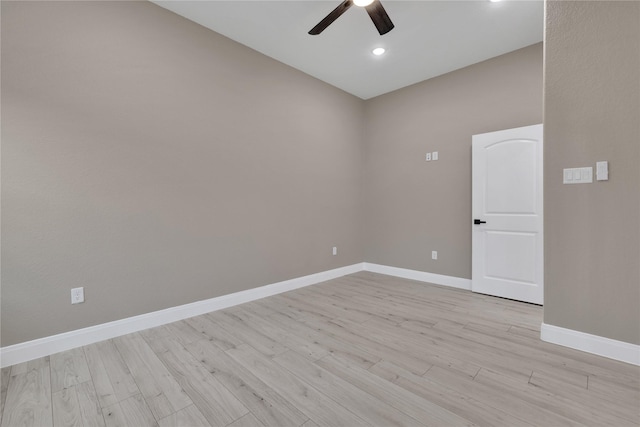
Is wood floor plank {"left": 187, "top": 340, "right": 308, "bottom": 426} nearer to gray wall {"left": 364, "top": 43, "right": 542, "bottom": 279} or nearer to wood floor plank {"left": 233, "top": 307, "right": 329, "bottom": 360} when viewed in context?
wood floor plank {"left": 233, "top": 307, "right": 329, "bottom": 360}

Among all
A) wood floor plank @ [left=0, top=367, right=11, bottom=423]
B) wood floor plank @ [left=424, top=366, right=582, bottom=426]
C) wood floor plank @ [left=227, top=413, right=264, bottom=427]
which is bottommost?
wood floor plank @ [left=424, top=366, right=582, bottom=426]

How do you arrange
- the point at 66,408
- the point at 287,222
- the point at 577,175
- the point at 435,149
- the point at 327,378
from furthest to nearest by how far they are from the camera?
the point at 435,149
the point at 287,222
the point at 577,175
the point at 327,378
the point at 66,408

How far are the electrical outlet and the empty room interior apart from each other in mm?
15

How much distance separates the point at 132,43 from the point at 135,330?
2510mm

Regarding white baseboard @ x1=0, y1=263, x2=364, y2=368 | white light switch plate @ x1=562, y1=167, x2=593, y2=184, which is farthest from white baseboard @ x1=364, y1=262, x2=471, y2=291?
white light switch plate @ x1=562, y1=167, x2=593, y2=184

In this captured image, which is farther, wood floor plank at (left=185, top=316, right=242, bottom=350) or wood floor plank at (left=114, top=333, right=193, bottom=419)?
wood floor plank at (left=185, top=316, right=242, bottom=350)

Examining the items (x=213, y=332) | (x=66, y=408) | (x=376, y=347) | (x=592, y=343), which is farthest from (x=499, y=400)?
(x=66, y=408)

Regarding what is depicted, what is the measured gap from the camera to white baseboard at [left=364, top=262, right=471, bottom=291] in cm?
366

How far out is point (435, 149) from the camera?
3910 millimetres

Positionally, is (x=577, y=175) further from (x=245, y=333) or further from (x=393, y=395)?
(x=245, y=333)

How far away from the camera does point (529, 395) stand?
155 cm

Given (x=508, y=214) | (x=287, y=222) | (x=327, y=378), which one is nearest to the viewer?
(x=327, y=378)

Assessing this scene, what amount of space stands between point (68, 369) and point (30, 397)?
28 cm

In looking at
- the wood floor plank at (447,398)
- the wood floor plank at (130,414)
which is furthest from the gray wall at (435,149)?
the wood floor plank at (130,414)
